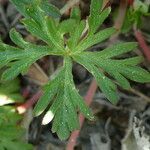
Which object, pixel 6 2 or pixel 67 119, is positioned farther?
pixel 6 2

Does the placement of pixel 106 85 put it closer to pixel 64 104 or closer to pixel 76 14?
pixel 64 104

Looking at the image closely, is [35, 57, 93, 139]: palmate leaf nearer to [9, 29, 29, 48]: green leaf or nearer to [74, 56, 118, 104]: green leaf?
[74, 56, 118, 104]: green leaf

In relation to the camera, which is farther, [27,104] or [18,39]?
[27,104]

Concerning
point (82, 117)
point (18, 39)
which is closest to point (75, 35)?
point (18, 39)

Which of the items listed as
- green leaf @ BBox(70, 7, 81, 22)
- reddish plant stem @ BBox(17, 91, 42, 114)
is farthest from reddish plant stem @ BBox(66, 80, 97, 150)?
green leaf @ BBox(70, 7, 81, 22)

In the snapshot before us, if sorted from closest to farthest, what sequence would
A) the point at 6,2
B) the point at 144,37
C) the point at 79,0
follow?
the point at 79,0 < the point at 144,37 < the point at 6,2

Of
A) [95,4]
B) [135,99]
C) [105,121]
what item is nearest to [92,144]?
[105,121]

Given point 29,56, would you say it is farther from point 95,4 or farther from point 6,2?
point 6,2
